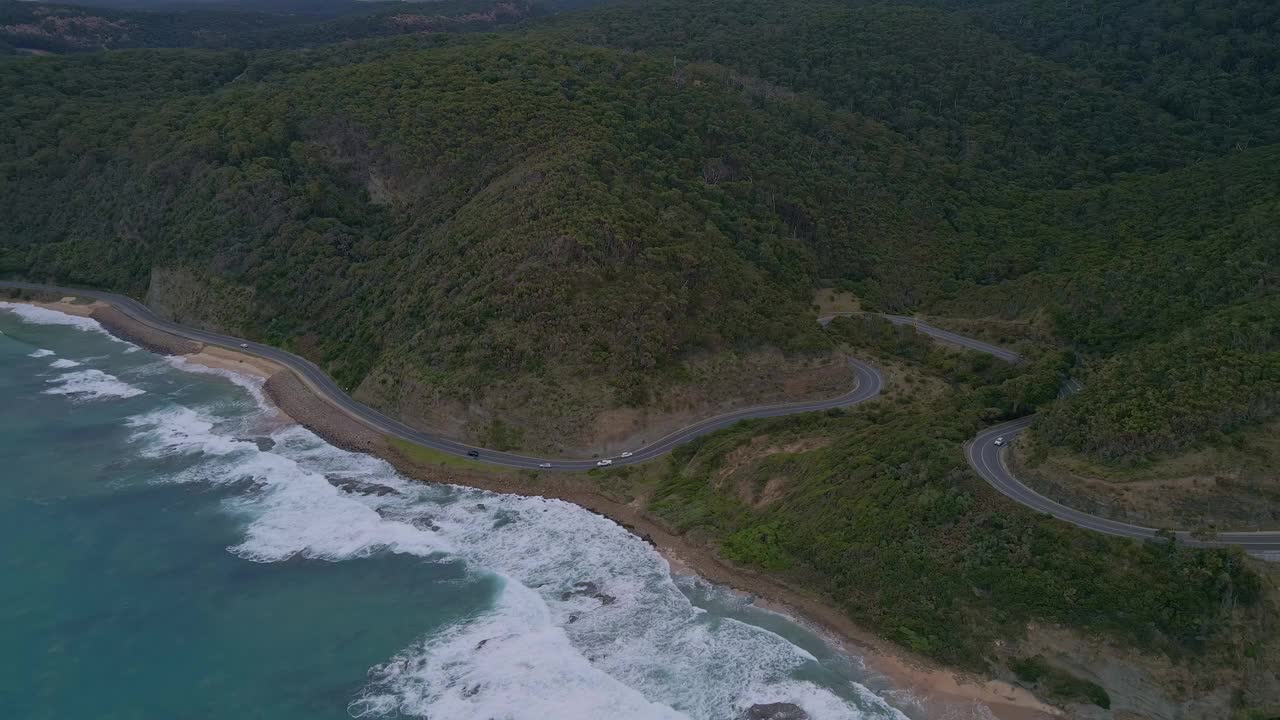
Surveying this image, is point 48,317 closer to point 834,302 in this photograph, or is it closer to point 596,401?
point 596,401

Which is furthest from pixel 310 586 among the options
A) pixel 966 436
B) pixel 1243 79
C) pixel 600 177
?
pixel 1243 79

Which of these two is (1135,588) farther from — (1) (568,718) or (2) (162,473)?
(2) (162,473)

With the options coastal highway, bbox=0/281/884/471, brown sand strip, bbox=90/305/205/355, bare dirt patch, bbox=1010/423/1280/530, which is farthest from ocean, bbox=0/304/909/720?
brown sand strip, bbox=90/305/205/355

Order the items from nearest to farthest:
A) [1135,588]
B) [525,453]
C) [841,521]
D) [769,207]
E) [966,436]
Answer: [1135,588] < [841,521] < [966,436] < [525,453] < [769,207]

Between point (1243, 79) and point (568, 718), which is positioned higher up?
point (1243, 79)

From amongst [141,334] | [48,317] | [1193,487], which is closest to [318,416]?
[141,334]

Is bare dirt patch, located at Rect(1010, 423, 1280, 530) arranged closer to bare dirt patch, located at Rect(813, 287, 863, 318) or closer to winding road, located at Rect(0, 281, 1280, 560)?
winding road, located at Rect(0, 281, 1280, 560)
